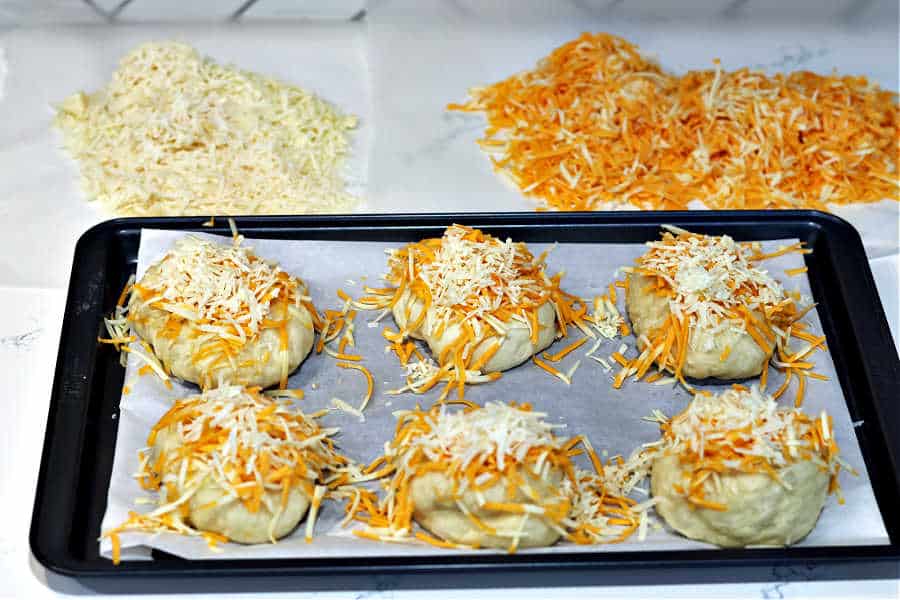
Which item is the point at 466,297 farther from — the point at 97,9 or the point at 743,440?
the point at 97,9

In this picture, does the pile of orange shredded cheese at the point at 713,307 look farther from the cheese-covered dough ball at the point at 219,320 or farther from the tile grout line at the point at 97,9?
the tile grout line at the point at 97,9

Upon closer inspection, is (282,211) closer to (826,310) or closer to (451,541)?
(451,541)

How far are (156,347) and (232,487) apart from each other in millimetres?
501

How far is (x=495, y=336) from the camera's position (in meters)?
2.39

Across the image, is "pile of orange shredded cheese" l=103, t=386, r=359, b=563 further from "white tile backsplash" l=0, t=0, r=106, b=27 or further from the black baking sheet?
"white tile backsplash" l=0, t=0, r=106, b=27

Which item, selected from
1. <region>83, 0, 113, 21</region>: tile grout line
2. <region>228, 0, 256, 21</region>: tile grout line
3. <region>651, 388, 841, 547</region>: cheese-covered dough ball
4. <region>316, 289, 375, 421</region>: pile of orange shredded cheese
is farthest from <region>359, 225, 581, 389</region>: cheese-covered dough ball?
<region>83, 0, 113, 21</region>: tile grout line

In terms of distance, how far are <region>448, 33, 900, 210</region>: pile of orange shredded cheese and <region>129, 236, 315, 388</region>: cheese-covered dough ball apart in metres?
1.03

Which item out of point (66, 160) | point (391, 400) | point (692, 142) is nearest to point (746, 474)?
point (391, 400)

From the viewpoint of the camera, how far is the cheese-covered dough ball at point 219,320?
7.62ft

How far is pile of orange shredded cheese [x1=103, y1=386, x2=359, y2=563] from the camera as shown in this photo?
2037mm

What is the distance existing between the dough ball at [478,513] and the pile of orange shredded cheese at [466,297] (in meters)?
0.33

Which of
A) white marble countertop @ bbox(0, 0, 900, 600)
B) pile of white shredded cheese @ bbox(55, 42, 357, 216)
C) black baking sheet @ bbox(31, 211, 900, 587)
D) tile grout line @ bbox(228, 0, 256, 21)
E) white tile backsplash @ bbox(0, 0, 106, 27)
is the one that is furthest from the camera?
tile grout line @ bbox(228, 0, 256, 21)

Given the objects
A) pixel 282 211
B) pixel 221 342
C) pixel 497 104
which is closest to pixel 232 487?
pixel 221 342

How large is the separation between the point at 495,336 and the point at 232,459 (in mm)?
664
